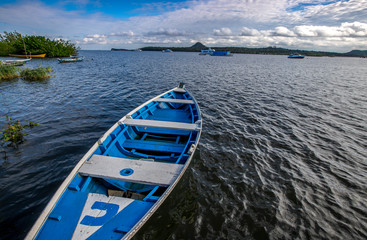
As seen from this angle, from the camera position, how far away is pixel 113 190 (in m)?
4.69

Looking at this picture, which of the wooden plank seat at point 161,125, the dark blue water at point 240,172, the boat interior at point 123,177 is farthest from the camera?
the wooden plank seat at point 161,125

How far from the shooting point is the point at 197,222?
482cm

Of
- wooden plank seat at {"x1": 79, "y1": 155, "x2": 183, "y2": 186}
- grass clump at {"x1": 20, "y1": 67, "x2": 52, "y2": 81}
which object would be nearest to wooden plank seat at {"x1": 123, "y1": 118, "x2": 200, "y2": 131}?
wooden plank seat at {"x1": 79, "y1": 155, "x2": 183, "y2": 186}

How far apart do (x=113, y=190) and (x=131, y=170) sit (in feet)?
2.35

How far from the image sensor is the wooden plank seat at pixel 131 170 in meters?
4.40

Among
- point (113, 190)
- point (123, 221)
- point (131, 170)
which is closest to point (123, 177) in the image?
point (131, 170)

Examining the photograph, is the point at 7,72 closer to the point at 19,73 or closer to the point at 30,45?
the point at 19,73

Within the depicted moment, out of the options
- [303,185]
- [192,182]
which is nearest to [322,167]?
[303,185]

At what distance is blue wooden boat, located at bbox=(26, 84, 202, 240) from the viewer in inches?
129

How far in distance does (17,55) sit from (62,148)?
7454cm

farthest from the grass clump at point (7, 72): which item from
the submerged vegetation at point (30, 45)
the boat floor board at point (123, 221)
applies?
the submerged vegetation at point (30, 45)

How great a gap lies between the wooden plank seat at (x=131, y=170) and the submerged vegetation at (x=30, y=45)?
247 ft

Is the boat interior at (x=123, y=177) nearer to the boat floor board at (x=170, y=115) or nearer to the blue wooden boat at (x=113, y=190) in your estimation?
the blue wooden boat at (x=113, y=190)

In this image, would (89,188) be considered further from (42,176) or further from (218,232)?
(218,232)
